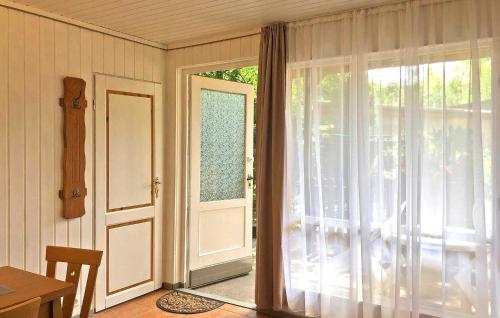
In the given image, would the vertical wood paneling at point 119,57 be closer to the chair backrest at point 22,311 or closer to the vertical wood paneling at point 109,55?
the vertical wood paneling at point 109,55

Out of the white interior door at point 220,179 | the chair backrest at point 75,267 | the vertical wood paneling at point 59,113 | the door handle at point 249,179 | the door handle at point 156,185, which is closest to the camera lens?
the chair backrest at point 75,267

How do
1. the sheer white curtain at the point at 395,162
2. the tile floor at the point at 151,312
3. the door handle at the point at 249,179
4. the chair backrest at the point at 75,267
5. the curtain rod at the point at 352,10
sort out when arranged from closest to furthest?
the chair backrest at the point at 75,267, the sheer white curtain at the point at 395,162, the curtain rod at the point at 352,10, the tile floor at the point at 151,312, the door handle at the point at 249,179

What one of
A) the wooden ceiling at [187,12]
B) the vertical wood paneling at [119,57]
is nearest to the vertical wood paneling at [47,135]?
the wooden ceiling at [187,12]

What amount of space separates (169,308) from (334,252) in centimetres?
153

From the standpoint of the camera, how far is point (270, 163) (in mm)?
3531

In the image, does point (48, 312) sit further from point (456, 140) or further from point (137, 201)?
point (456, 140)

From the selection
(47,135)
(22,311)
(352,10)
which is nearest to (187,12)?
(352,10)

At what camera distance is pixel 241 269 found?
483 cm

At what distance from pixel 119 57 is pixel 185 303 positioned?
2.24 metres

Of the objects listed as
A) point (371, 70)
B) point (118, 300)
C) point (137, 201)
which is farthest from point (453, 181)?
point (118, 300)

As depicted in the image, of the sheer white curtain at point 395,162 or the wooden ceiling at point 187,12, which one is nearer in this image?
the sheer white curtain at point 395,162

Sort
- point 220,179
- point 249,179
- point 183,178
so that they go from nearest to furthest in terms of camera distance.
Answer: point 183,178, point 220,179, point 249,179

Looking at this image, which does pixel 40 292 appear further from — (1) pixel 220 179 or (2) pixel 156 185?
(1) pixel 220 179

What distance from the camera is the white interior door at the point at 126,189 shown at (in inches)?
148
